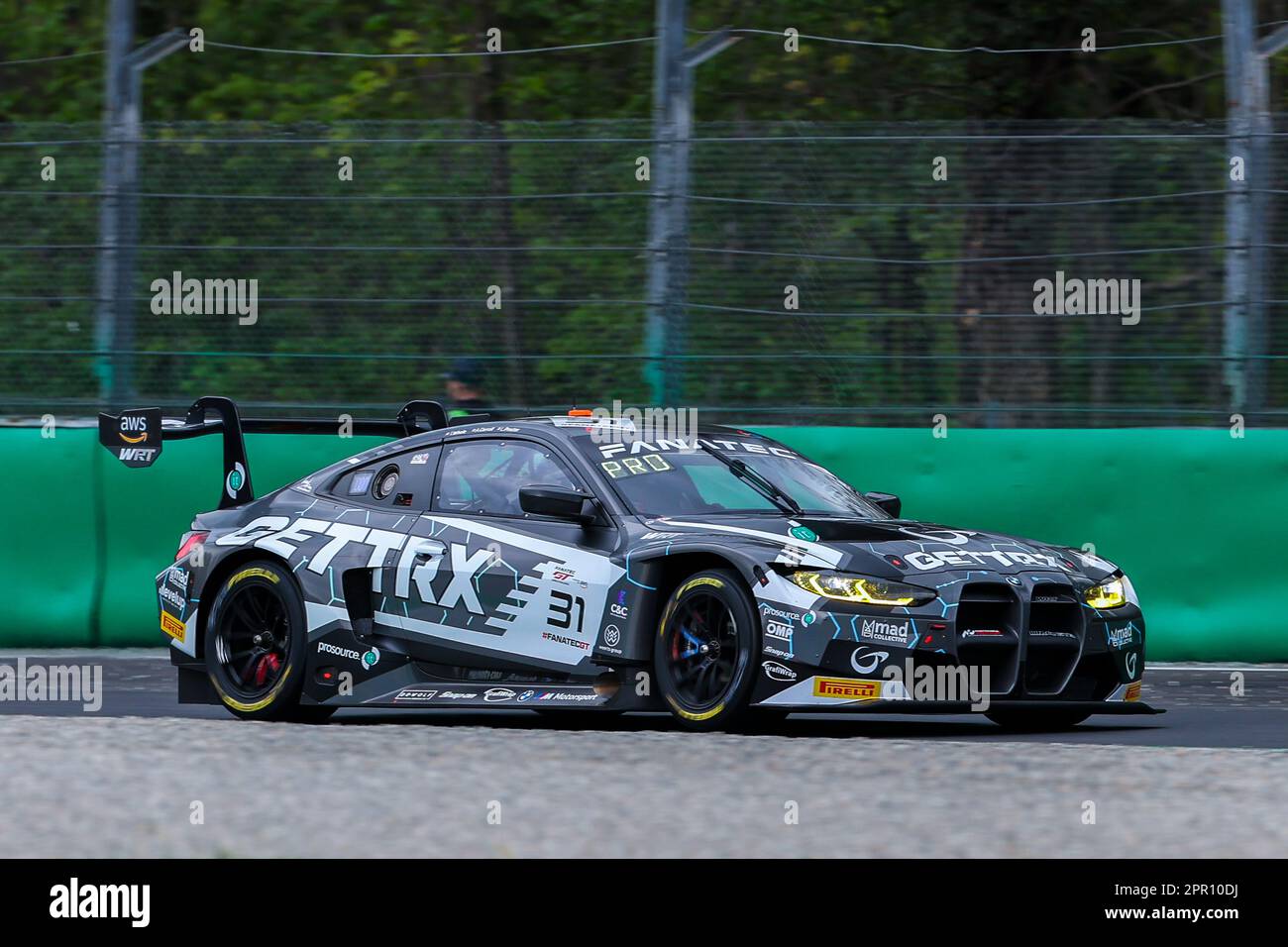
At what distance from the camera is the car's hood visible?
9.00 m

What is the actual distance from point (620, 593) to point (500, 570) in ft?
2.28

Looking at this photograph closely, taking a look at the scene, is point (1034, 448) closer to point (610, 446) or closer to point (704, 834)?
point (610, 446)

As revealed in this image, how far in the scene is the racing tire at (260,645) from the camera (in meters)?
10.2

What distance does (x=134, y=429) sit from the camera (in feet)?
38.8

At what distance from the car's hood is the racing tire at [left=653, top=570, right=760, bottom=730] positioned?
25 cm

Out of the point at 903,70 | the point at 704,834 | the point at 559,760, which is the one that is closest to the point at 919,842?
the point at 704,834

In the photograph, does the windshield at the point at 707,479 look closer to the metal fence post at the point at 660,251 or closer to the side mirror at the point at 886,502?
the side mirror at the point at 886,502

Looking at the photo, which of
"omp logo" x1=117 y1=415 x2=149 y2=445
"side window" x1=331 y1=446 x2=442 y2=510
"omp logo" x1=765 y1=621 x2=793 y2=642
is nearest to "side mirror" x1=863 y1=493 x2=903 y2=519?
"omp logo" x1=765 y1=621 x2=793 y2=642

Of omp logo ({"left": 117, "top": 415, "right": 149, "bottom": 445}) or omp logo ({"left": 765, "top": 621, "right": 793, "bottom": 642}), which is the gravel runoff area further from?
omp logo ({"left": 117, "top": 415, "right": 149, "bottom": 445})

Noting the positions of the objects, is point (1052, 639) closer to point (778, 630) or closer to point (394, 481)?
point (778, 630)

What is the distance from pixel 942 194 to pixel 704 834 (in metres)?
8.23

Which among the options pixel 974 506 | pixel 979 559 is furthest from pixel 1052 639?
pixel 974 506

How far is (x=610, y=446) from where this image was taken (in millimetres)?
10055

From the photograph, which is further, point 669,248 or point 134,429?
point 669,248
